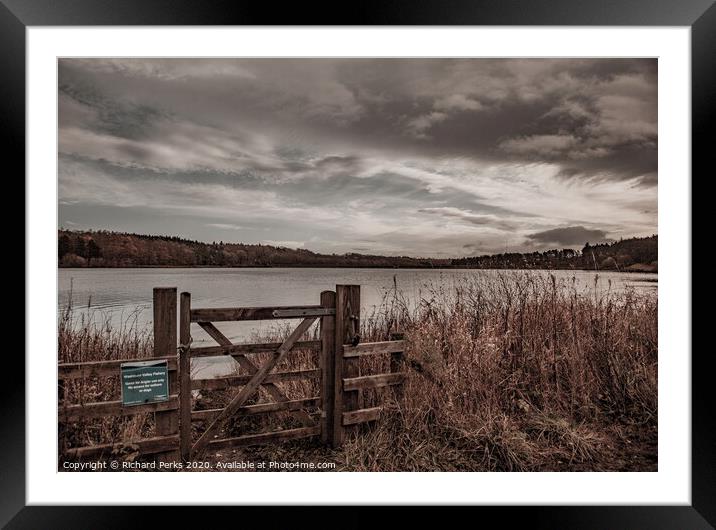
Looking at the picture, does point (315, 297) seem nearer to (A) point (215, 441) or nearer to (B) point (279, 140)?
(A) point (215, 441)

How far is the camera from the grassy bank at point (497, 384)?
2996 mm

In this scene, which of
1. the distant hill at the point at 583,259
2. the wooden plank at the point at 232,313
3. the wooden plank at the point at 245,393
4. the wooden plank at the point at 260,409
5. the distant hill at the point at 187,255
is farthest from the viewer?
the distant hill at the point at 583,259

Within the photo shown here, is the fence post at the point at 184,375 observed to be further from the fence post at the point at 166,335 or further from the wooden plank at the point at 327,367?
the wooden plank at the point at 327,367

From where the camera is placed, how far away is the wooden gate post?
10.3ft

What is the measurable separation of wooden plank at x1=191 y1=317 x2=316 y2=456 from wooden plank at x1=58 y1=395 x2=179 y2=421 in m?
0.37

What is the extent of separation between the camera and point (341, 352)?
125 inches

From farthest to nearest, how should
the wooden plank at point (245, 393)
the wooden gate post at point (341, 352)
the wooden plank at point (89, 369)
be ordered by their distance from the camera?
the wooden gate post at point (341, 352) → the wooden plank at point (245, 393) → the wooden plank at point (89, 369)

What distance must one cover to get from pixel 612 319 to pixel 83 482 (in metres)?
4.76

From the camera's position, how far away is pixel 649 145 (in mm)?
3438

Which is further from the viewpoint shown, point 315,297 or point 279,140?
point 279,140

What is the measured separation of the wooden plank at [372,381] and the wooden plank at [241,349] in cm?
40

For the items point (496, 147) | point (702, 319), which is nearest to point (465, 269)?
point (496, 147)
